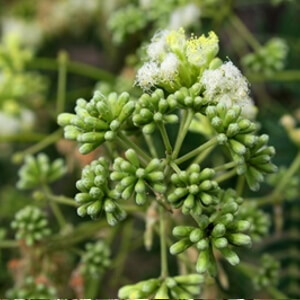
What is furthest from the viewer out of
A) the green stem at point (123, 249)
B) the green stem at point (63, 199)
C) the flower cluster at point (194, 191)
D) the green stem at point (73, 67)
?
the green stem at point (73, 67)

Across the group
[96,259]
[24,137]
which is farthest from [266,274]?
[24,137]

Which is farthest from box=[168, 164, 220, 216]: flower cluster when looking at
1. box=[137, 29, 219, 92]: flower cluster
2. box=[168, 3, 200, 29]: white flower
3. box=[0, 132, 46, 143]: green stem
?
box=[0, 132, 46, 143]: green stem

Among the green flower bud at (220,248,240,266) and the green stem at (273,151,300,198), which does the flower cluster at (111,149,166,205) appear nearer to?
the green flower bud at (220,248,240,266)

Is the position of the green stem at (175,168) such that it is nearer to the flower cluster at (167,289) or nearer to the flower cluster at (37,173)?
the flower cluster at (167,289)

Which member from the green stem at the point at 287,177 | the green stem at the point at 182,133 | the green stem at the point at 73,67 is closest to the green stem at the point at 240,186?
the green stem at the point at 287,177

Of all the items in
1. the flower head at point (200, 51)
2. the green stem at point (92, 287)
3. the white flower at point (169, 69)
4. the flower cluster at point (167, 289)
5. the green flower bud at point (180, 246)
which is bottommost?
the flower cluster at point (167, 289)

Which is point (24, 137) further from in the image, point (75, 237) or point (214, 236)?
point (214, 236)
